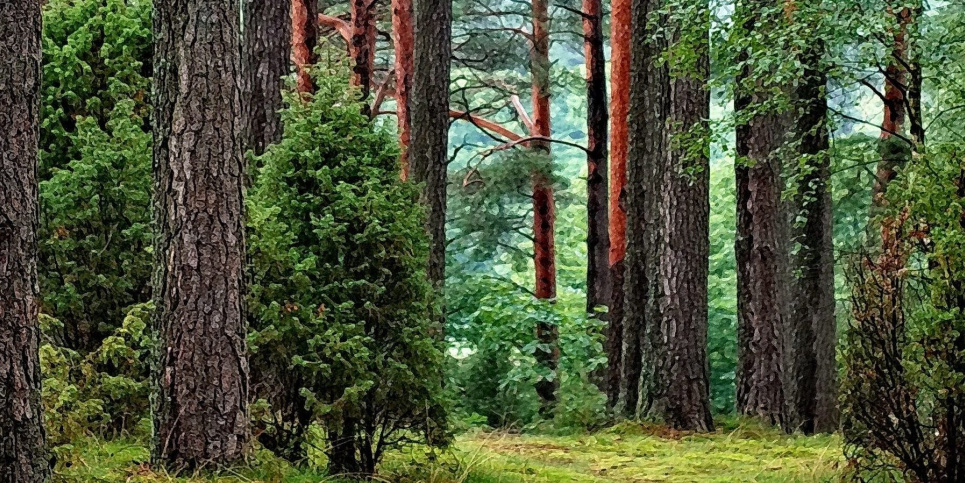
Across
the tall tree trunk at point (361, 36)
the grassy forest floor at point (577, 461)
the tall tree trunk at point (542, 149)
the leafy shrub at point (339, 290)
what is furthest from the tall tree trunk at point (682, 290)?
the tall tree trunk at point (542, 149)

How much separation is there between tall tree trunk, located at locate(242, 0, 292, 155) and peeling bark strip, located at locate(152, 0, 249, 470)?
3.74m

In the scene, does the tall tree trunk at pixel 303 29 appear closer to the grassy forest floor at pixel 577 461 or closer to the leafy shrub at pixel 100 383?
the grassy forest floor at pixel 577 461

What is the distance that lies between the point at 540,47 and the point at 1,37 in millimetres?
14669

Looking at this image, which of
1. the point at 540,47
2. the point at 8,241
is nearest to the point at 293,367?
the point at 8,241

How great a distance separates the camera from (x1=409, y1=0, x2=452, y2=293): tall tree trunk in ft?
39.3

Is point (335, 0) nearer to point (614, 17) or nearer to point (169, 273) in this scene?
point (614, 17)

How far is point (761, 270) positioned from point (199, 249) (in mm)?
7086

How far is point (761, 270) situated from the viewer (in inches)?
438

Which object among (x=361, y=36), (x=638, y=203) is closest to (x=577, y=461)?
(x=638, y=203)

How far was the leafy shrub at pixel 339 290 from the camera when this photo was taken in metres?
5.79

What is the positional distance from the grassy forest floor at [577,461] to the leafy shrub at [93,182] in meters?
1.03

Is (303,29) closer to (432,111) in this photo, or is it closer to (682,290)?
(432,111)

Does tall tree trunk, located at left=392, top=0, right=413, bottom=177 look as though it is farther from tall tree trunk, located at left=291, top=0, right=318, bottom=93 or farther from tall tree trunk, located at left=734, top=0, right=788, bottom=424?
tall tree trunk, located at left=734, top=0, right=788, bottom=424

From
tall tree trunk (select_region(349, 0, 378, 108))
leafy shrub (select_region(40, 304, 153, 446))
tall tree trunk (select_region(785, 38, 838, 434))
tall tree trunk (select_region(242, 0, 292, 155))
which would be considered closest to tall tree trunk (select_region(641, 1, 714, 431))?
tall tree trunk (select_region(785, 38, 838, 434))
